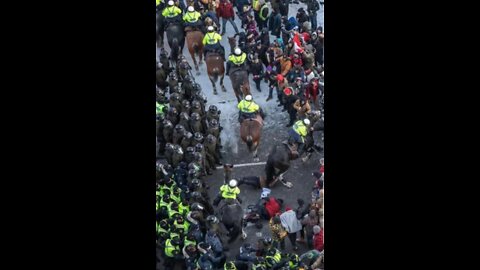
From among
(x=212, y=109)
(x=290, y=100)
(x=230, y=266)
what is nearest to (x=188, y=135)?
(x=212, y=109)

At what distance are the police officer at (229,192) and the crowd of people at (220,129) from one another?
0.07ft

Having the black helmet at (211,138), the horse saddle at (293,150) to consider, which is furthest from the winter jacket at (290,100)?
the black helmet at (211,138)

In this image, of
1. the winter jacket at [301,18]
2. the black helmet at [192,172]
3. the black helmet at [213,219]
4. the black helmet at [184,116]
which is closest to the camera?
the black helmet at [213,219]

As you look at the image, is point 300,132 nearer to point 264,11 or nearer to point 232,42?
point 232,42

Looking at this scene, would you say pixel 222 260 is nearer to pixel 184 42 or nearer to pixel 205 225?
pixel 205 225

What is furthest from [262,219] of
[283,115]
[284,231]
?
[283,115]

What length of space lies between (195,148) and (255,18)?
357 centimetres

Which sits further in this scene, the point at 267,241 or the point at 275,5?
the point at 275,5

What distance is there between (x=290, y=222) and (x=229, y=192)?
1385 millimetres

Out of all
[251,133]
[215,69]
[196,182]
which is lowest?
[196,182]

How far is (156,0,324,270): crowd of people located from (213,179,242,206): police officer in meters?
0.02

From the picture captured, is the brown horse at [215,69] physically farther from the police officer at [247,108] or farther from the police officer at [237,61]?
the police officer at [247,108]

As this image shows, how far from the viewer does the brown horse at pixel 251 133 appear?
30391 millimetres

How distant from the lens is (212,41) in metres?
31.3
